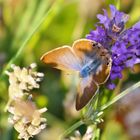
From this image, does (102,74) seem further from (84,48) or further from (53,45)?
(53,45)

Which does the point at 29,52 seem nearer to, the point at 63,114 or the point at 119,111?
the point at 63,114

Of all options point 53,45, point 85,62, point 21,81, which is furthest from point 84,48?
point 53,45

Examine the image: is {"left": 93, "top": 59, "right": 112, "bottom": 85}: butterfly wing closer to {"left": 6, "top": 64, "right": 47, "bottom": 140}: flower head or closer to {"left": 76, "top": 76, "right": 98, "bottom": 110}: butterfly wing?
{"left": 76, "top": 76, "right": 98, "bottom": 110}: butterfly wing

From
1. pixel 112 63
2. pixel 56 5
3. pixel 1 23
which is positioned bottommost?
pixel 112 63

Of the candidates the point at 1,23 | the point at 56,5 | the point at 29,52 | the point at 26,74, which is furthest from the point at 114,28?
the point at 1,23

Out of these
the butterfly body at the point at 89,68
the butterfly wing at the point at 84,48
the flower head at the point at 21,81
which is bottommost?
the butterfly body at the point at 89,68

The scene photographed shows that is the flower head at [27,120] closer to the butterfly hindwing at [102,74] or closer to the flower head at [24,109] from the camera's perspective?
the flower head at [24,109]

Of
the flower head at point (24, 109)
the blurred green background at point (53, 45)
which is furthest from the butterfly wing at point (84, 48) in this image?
the blurred green background at point (53, 45)
